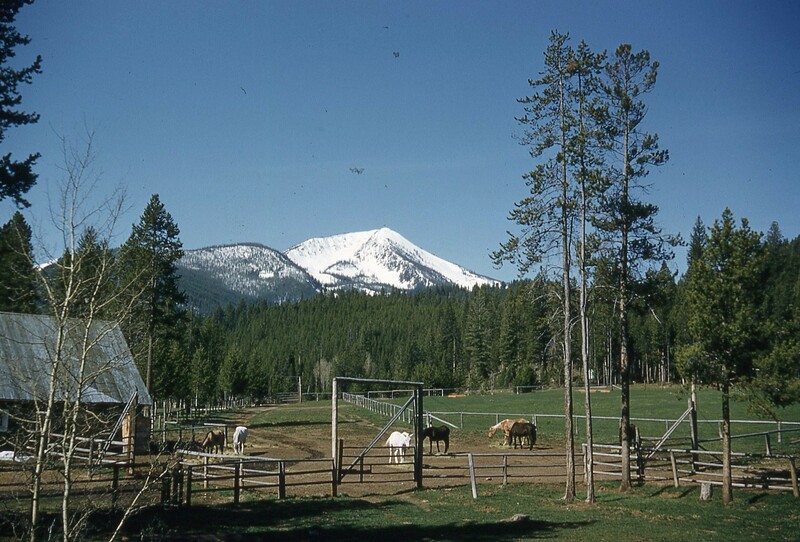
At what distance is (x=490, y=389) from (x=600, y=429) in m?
58.0

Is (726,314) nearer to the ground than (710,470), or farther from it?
farther from it

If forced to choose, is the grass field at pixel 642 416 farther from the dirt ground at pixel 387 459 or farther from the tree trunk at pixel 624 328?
the dirt ground at pixel 387 459

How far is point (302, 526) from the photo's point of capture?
1616 cm

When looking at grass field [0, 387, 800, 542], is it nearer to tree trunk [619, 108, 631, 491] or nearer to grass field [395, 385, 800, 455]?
tree trunk [619, 108, 631, 491]

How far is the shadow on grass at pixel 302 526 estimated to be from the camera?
14875 millimetres

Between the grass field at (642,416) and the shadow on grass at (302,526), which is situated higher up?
the grass field at (642,416)

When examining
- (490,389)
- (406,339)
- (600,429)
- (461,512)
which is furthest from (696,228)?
(461,512)

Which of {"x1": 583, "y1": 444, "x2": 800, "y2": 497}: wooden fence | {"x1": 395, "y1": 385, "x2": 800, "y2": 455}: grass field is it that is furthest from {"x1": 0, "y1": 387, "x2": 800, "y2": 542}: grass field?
{"x1": 395, "y1": 385, "x2": 800, "y2": 455}: grass field

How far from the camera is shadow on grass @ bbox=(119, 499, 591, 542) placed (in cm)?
1488

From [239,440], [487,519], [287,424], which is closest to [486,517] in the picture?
[487,519]

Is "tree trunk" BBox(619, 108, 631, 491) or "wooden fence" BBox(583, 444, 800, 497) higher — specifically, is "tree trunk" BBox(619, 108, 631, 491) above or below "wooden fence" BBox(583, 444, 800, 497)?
above

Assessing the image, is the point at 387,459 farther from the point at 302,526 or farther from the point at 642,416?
the point at 642,416

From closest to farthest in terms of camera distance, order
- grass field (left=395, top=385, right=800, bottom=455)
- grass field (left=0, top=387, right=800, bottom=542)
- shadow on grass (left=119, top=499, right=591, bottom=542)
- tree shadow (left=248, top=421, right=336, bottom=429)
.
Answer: shadow on grass (left=119, top=499, right=591, bottom=542) → grass field (left=0, top=387, right=800, bottom=542) → grass field (left=395, top=385, right=800, bottom=455) → tree shadow (left=248, top=421, right=336, bottom=429)

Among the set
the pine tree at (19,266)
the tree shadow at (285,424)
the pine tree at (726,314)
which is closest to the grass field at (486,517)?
the pine tree at (726,314)
